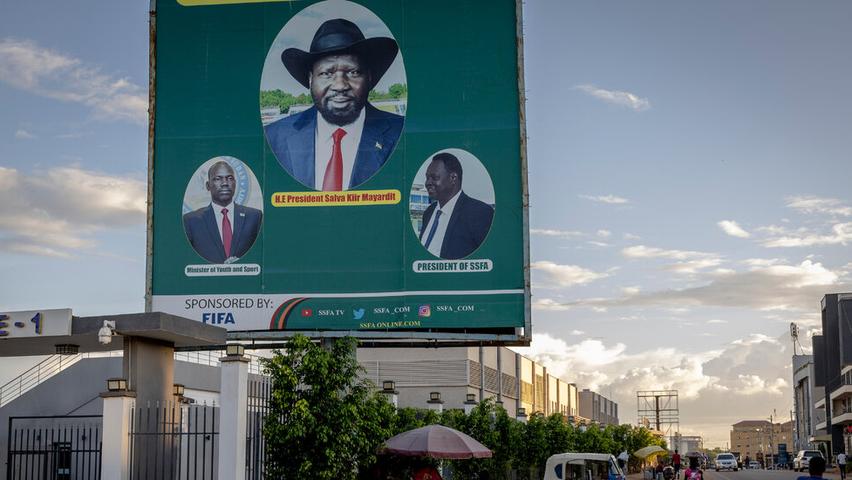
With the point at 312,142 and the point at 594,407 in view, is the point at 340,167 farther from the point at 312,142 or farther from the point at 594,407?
the point at 594,407

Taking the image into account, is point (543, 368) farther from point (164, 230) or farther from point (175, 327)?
point (175, 327)

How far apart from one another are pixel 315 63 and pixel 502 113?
19.4ft

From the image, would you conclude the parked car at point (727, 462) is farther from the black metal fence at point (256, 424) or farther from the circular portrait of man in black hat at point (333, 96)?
the black metal fence at point (256, 424)

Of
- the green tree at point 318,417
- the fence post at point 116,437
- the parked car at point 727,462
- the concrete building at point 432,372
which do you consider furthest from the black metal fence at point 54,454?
the parked car at point 727,462

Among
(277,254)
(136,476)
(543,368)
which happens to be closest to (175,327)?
(136,476)

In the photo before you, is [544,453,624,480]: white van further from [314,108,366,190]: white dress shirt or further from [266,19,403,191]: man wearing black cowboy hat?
[314,108,366,190]: white dress shirt

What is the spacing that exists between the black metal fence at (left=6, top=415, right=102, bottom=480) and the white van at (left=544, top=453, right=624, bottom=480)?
11.5 metres

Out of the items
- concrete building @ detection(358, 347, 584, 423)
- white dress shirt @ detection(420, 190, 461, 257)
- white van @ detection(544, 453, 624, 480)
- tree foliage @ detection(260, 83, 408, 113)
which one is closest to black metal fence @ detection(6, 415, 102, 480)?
white dress shirt @ detection(420, 190, 461, 257)

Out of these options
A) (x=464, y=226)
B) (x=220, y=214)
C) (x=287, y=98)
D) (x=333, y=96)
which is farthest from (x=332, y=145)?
(x=464, y=226)

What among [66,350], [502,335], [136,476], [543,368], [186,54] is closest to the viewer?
[136,476]

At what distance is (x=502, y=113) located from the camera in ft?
107

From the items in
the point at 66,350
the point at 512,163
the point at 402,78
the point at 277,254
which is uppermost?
the point at 402,78

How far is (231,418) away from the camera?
21125 millimetres

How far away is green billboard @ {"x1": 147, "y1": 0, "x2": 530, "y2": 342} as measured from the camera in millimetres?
31766
